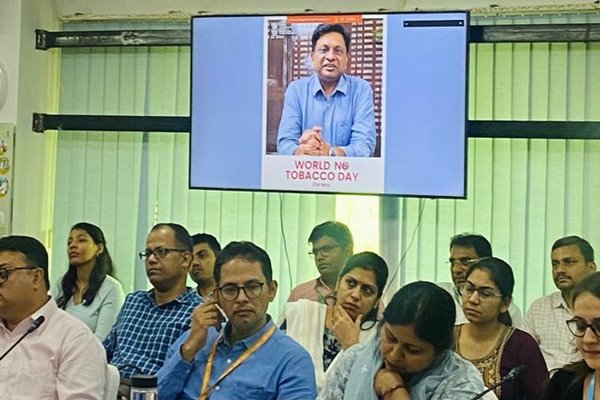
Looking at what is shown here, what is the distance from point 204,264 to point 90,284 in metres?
0.60

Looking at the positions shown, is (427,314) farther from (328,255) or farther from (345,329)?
(328,255)

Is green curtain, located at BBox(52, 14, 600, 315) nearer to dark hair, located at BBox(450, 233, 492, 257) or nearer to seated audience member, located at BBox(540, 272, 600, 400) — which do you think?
dark hair, located at BBox(450, 233, 492, 257)

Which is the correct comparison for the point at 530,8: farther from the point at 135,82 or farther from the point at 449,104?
the point at 135,82

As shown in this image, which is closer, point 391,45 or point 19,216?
point 391,45

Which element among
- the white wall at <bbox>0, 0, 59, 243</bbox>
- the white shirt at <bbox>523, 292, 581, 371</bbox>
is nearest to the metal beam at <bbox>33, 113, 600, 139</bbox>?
the white wall at <bbox>0, 0, 59, 243</bbox>

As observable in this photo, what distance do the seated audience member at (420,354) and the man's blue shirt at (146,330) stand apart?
1.44 metres

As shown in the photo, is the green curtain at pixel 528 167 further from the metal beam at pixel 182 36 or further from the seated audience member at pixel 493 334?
the seated audience member at pixel 493 334

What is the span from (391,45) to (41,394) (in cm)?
245

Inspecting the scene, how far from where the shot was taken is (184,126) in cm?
511

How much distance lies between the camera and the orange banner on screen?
182 inches

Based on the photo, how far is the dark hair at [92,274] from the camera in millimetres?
4715

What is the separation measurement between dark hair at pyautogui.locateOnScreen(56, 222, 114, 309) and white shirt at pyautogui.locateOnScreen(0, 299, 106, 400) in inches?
64.5

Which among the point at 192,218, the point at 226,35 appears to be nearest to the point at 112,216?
the point at 192,218

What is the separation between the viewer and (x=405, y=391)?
238cm
